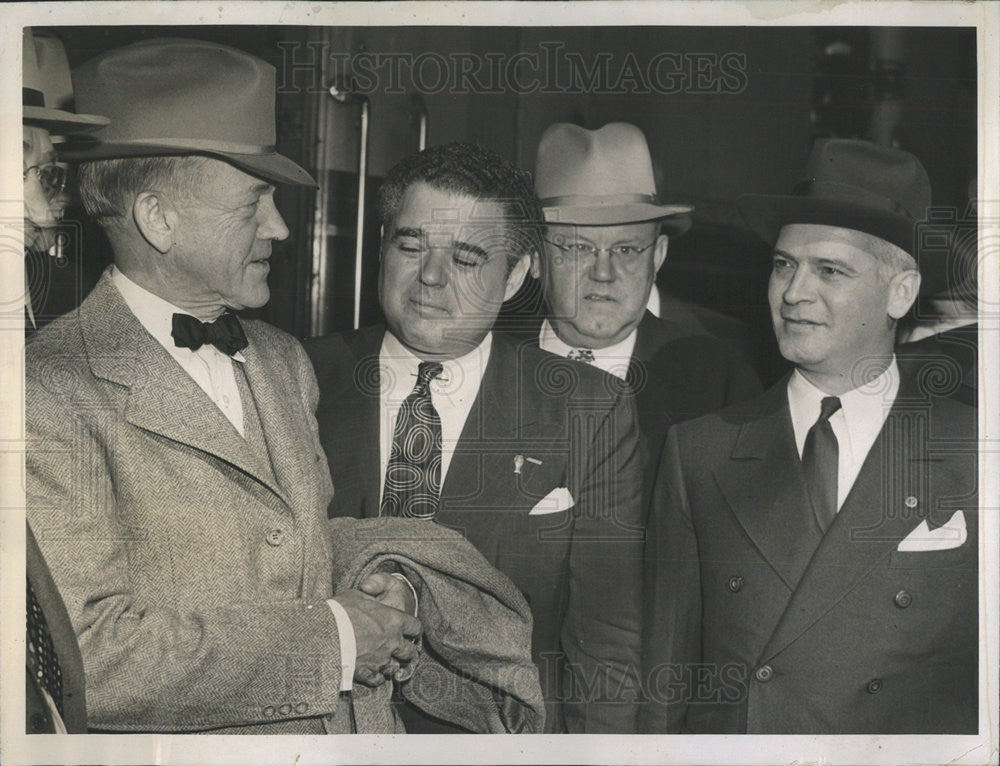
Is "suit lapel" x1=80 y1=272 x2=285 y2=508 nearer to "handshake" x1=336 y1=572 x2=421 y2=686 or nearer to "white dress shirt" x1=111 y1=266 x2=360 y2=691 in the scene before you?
"white dress shirt" x1=111 y1=266 x2=360 y2=691

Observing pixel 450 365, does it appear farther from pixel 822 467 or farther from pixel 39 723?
pixel 39 723

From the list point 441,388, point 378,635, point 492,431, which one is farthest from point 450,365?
point 378,635

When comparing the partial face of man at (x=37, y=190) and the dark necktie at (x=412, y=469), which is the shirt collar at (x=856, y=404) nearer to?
the dark necktie at (x=412, y=469)

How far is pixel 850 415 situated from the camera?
9.39 ft

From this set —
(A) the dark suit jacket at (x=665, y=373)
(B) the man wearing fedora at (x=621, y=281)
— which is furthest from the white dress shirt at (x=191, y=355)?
(A) the dark suit jacket at (x=665, y=373)

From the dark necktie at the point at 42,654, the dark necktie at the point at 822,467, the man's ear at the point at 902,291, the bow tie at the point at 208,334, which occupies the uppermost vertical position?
the man's ear at the point at 902,291

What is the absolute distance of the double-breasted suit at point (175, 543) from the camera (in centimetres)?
267

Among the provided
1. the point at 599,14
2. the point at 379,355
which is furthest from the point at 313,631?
the point at 599,14

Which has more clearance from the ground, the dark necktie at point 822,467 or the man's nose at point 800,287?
the man's nose at point 800,287

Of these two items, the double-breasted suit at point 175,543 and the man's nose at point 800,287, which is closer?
the double-breasted suit at point 175,543

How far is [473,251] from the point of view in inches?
110

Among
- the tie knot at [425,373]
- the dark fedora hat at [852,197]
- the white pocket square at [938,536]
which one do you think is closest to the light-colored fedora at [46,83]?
the tie knot at [425,373]

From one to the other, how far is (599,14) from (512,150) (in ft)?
1.42

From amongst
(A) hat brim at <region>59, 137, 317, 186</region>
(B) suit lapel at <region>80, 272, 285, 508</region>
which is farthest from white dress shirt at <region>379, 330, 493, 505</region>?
(A) hat brim at <region>59, 137, 317, 186</region>
